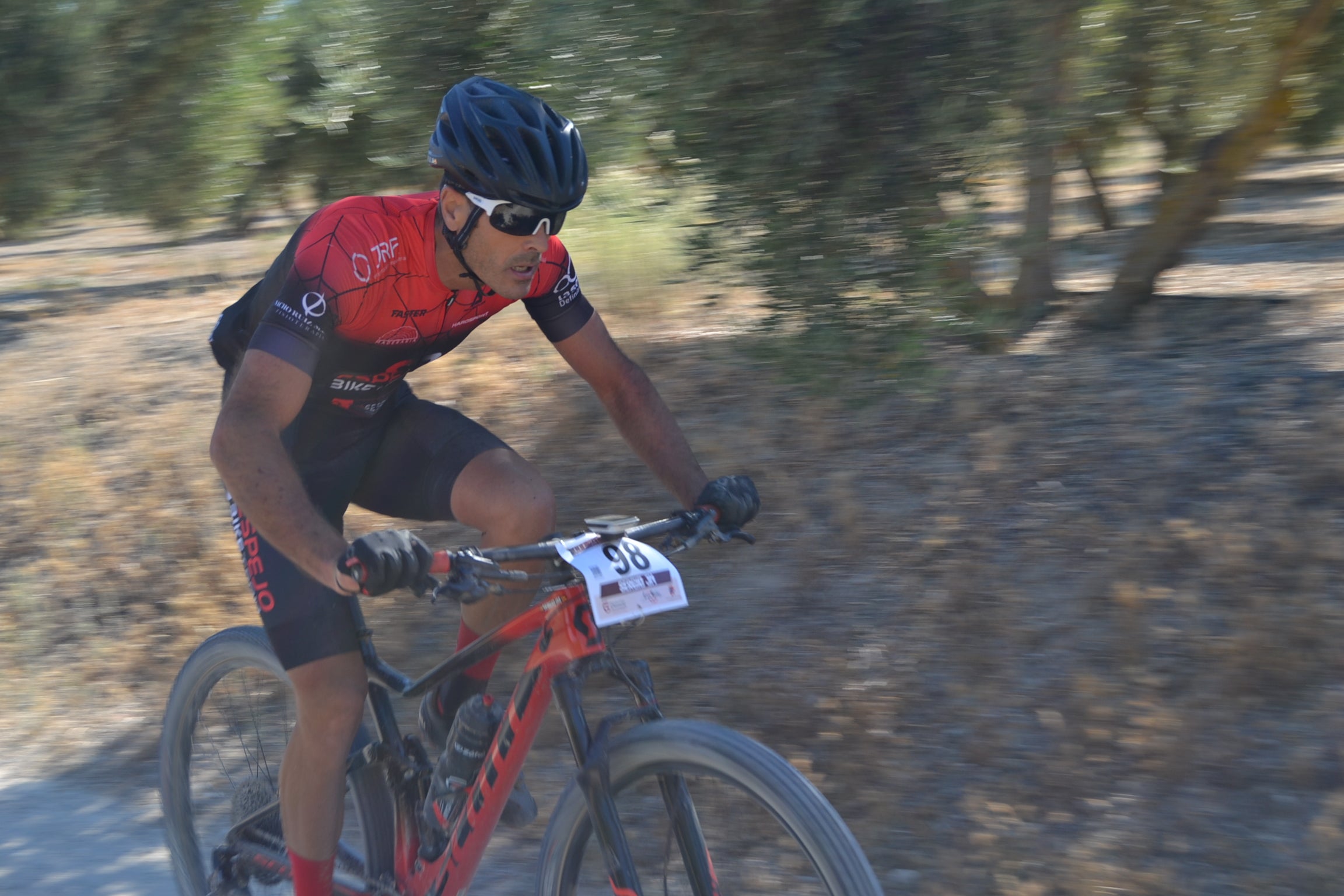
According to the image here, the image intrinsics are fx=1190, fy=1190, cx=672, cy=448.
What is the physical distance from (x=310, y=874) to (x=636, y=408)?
140 cm

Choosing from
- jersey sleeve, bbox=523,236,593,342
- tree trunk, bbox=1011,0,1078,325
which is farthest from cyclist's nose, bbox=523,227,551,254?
tree trunk, bbox=1011,0,1078,325

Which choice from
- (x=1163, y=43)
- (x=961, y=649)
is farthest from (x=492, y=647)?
(x=1163, y=43)

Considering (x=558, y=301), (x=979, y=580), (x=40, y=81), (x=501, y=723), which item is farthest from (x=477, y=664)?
(x=40, y=81)

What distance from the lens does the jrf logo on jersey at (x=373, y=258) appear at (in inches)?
108

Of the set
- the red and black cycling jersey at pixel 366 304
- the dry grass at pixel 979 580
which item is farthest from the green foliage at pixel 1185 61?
the red and black cycling jersey at pixel 366 304

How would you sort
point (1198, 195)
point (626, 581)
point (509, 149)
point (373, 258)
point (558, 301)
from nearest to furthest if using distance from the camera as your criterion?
1. point (626, 581)
2. point (509, 149)
3. point (373, 258)
4. point (558, 301)
5. point (1198, 195)

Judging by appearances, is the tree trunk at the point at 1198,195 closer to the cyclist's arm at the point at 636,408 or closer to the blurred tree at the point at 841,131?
the blurred tree at the point at 841,131

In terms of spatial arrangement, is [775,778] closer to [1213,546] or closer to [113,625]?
[1213,546]

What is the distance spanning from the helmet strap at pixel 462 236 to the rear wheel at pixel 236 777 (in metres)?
1.11

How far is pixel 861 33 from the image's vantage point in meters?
4.20

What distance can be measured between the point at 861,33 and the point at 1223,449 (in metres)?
2.11

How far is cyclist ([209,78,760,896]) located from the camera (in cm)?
254

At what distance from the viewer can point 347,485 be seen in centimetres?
319

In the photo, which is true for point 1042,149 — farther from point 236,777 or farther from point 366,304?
point 236,777
